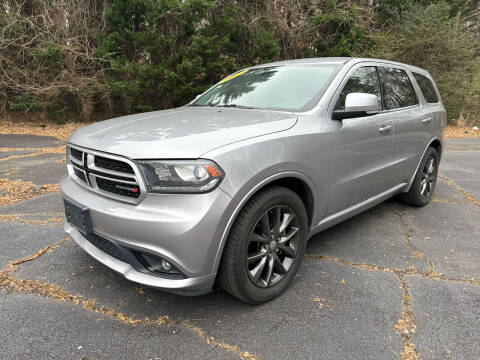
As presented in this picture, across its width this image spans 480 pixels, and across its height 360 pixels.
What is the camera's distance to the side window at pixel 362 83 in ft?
9.31

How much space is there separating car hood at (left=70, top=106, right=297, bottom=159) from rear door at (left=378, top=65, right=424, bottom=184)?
1466 millimetres

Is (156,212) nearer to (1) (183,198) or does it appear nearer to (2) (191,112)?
(1) (183,198)

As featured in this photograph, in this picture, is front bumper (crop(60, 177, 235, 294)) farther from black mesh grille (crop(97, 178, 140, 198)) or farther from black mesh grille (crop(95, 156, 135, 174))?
black mesh grille (crop(95, 156, 135, 174))

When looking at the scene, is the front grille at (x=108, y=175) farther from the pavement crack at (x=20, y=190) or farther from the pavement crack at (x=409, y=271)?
the pavement crack at (x=20, y=190)

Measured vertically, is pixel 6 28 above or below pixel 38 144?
above

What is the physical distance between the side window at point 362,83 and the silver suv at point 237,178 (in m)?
0.02

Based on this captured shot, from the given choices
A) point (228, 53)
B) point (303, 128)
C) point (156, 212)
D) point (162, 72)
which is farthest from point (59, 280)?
point (228, 53)

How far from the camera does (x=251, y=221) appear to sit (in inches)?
82.2

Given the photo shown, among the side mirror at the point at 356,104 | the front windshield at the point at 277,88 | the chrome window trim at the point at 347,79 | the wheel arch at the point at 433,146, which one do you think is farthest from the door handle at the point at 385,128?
the wheel arch at the point at 433,146

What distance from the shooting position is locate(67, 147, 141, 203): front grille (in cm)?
199

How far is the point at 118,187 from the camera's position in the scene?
2.06 metres

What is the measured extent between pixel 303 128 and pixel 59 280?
2.12 m

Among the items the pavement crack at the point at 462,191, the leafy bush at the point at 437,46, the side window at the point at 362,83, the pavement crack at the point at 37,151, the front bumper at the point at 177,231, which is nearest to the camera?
the front bumper at the point at 177,231

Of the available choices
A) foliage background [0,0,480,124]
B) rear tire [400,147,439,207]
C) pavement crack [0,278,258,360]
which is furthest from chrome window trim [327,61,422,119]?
foliage background [0,0,480,124]
